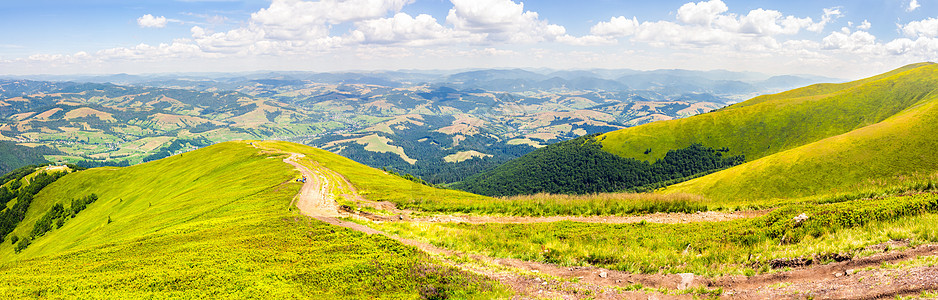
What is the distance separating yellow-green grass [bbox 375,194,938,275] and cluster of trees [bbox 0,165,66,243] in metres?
168

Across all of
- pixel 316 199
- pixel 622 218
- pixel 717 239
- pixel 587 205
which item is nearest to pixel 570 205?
pixel 587 205

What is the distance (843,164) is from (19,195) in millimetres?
276256

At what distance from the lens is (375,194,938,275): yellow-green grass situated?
766 inches

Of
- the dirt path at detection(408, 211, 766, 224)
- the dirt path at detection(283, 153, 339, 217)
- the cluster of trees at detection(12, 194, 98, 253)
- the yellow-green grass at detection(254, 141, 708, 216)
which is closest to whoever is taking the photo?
the dirt path at detection(408, 211, 766, 224)

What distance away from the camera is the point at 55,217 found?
10912 centimetres

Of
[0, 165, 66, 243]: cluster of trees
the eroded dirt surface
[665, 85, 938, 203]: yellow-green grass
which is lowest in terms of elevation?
[0, 165, 66, 243]: cluster of trees

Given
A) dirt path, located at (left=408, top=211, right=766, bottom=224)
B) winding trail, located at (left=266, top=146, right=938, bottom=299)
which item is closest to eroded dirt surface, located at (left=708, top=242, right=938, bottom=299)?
winding trail, located at (left=266, top=146, right=938, bottom=299)

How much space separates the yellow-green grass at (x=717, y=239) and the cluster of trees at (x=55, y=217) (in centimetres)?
13127

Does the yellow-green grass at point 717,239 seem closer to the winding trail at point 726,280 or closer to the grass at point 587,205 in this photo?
the winding trail at point 726,280

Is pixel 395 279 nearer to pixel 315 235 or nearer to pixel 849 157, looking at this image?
pixel 315 235

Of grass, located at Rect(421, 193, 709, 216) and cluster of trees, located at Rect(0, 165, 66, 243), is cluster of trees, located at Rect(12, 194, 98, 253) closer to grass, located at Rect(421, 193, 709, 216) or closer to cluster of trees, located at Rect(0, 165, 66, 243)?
cluster of trees, located at Rect(0, 165, 66, 243)

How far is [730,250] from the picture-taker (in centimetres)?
2188

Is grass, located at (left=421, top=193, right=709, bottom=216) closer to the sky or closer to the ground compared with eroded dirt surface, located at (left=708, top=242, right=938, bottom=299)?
closer to the ground

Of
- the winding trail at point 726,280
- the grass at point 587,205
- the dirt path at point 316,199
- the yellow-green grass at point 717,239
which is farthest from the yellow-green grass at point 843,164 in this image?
the dirt path at point 316,199
